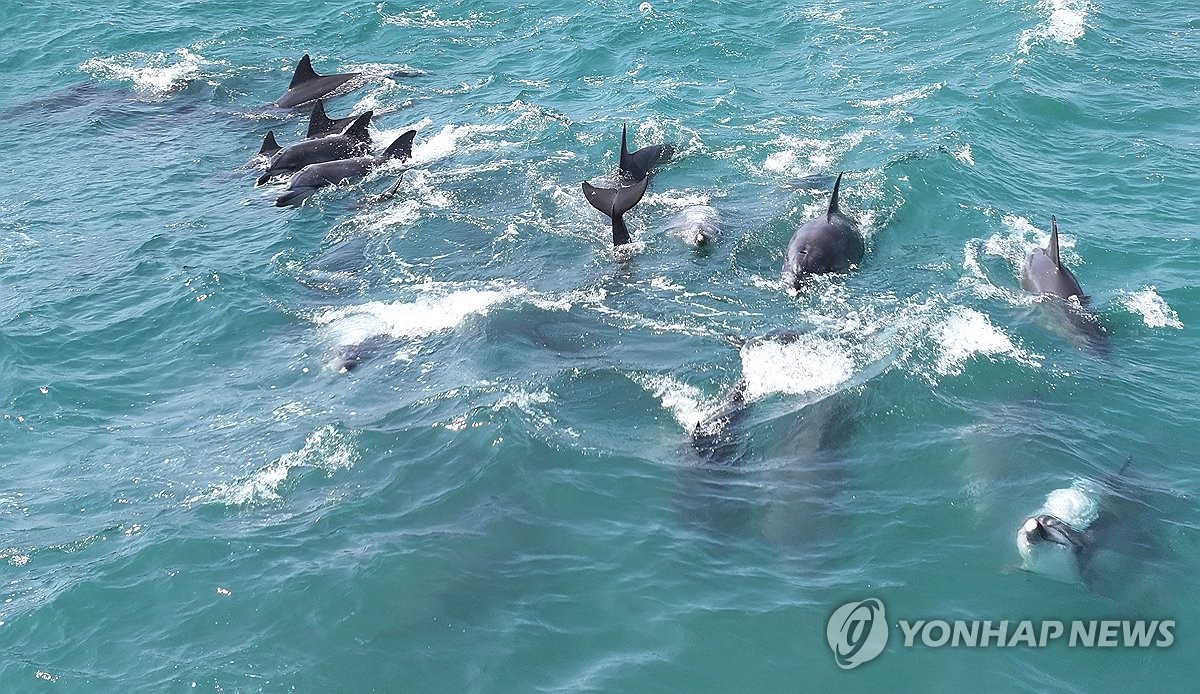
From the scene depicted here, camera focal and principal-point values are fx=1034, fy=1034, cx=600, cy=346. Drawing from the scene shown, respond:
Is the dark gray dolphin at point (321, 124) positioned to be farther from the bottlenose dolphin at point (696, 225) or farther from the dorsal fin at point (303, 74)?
the bottlenose dolphin at point (696, 225)

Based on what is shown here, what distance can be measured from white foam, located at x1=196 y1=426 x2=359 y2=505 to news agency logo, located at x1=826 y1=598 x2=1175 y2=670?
27.1 feet

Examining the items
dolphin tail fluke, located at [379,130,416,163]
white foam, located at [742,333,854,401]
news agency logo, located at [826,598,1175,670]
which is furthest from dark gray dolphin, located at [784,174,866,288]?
dolphin tail fluke, located at [379,130,416,163]

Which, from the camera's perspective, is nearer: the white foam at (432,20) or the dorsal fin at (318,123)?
the dorsal fin at (318,123)

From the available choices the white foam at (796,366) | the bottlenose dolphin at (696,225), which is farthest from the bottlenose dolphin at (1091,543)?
the bottlenose dolphin at (696,225)

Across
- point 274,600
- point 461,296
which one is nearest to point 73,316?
point 461,296

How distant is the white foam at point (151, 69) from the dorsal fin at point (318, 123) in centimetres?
901

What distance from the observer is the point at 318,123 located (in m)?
30.8

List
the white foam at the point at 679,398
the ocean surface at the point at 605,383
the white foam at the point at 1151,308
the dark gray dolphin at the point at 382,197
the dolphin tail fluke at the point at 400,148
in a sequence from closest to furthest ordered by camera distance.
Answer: the ocean surface at the point at 605,383 → the white foam at the point at 679,398 → the white foam at the point at 1151,308 → the dark gray dolphin at the point at 382,197 → the dolphin tail fluke at the point at 400,148

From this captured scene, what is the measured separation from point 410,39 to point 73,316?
70.6 feet

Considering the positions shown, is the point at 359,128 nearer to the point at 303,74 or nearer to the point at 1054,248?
the point at 303,74

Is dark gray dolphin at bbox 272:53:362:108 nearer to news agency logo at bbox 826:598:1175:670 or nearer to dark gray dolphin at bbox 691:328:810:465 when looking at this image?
dark gray dolphin at bbox 691:328:810:465

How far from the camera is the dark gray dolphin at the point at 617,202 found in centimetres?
2272

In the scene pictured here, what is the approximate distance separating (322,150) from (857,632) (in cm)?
2181

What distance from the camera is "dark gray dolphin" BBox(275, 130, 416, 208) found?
27.5 metres
